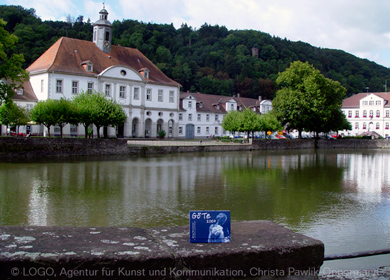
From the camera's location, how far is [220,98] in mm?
75500

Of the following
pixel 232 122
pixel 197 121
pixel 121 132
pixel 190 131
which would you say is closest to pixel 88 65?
pixel 121 132

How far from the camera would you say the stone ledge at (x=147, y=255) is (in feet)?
8.59

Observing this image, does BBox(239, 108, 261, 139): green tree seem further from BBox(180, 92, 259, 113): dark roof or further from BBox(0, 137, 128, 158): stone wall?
BBox(0, 137, 128, 158): stone wall

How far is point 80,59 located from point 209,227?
52.2 meters

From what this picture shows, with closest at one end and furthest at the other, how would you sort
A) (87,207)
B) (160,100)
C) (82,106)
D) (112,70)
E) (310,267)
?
(310,267)
(87,207)
(82,106)
(112,70)
(160,100)

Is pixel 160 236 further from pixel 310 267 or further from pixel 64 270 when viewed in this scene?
pixel 310 267

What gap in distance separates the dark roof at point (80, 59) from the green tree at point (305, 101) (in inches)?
695

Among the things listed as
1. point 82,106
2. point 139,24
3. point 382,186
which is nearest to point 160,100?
point 82,106

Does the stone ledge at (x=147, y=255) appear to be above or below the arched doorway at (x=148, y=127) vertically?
below

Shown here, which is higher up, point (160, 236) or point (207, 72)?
point (207, 72)

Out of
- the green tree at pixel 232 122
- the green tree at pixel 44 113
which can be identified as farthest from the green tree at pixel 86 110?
the green tree at pixel 232 122

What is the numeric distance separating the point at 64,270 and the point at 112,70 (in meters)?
51.9

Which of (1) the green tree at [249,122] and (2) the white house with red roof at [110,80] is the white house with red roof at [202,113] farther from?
(1) the green tree at [249,122]

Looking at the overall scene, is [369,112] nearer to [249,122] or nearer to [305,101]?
[305,101]
